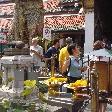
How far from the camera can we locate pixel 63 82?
884cm

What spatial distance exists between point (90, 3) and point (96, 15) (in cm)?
49

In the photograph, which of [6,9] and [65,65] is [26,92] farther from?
[6,9]

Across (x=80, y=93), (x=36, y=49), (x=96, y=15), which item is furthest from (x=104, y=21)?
(x=80, y=93)

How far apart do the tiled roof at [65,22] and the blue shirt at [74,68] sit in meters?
11.2

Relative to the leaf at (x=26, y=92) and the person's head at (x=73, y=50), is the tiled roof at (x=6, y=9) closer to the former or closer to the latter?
the person's head at (x=73, y=50)

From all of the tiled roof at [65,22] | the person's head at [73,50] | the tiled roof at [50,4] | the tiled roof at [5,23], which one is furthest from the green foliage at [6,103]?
the tiled roof at [5,23]

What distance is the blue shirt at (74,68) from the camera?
8672mm

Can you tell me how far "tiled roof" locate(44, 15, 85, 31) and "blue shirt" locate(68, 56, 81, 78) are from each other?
11.2 m

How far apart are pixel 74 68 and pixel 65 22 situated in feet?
41.0

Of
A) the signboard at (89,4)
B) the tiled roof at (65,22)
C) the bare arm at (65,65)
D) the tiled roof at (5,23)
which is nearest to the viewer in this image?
the bare arm at (65,65)

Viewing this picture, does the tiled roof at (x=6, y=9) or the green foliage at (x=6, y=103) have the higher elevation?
the tiled roof at (x=6, y=9)

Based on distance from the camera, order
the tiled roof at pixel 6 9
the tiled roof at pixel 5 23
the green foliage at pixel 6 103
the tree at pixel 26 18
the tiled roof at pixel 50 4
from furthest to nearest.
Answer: the tiled roof at pixel 6 9 → the tiled roof at pixel 5 23 → the tiled roof at pixel 50 4 → the tree at pixel 26 18 → the green foliage at pixel 6 103

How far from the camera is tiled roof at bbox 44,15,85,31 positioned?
20.3 meters

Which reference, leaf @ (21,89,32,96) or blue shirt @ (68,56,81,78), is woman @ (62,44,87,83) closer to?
blue shirt @ (68,56,81,78)
